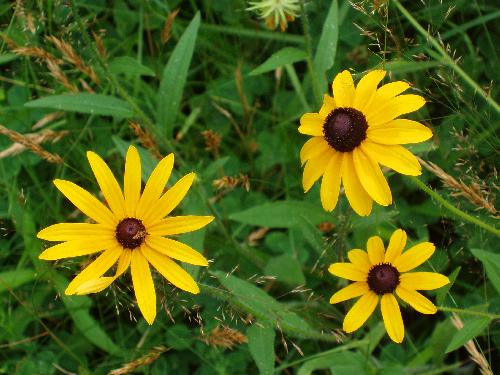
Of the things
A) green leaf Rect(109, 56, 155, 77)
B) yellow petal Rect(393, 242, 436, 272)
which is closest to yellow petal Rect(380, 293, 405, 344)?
yellow petal Rect(393, 242, 436, 272)

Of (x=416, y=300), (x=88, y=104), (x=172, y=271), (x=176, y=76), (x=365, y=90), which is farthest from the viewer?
(x=176, y=76)

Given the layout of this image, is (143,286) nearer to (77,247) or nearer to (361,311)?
(77,247)

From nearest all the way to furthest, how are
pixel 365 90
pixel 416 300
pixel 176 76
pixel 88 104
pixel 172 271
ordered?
1. pixel 172 271
2. pixel 365 90
3. pixel 416 300
4. pixel 88 104
5. pixel 176 76

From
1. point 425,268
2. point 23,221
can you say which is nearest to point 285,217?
point 425,268

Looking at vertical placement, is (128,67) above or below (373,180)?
above

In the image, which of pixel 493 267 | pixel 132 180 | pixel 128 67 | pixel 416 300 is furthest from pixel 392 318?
pixel 128 67

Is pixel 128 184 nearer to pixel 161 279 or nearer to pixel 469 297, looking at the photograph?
pixel 161 279

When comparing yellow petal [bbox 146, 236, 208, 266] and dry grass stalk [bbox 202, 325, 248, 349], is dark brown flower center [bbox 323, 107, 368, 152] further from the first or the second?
dry grass stalk [bbox 202, 325, 248, 349]
